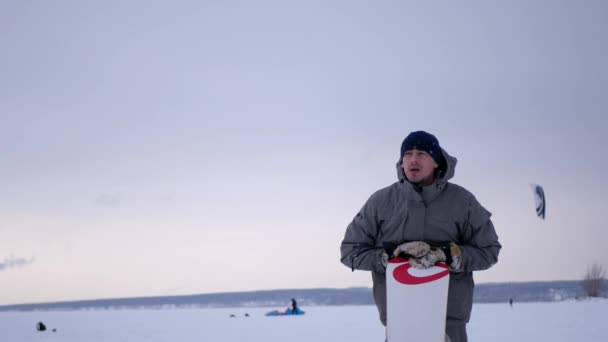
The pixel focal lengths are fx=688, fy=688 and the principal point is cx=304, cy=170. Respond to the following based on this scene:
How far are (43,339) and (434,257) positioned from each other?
13.2 m

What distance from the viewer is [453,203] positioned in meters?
2.91

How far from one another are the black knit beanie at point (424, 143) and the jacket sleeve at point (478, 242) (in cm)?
25

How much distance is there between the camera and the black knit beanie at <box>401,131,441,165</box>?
2947mm

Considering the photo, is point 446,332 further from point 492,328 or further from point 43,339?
point 43,339

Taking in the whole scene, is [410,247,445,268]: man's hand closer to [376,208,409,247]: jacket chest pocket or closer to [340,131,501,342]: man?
[340,131,501,342]: man

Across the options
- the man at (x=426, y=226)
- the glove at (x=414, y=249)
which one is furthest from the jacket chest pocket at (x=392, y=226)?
the glove at (x=414, y=249)

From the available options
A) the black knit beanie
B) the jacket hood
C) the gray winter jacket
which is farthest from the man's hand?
the black knit beanie

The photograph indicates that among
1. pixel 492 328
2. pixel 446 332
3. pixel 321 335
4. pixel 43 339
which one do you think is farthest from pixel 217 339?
pixel 446 332

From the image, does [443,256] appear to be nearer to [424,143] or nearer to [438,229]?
[438,229]

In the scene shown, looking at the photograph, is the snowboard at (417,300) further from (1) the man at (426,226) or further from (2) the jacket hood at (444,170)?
(2) the jacket hood at (444,170)

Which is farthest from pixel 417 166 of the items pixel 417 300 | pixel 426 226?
pixel 417 300

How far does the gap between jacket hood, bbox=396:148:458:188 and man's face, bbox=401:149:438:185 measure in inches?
1.8

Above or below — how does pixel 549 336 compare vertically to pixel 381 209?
below

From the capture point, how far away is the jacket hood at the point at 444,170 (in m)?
2.93
